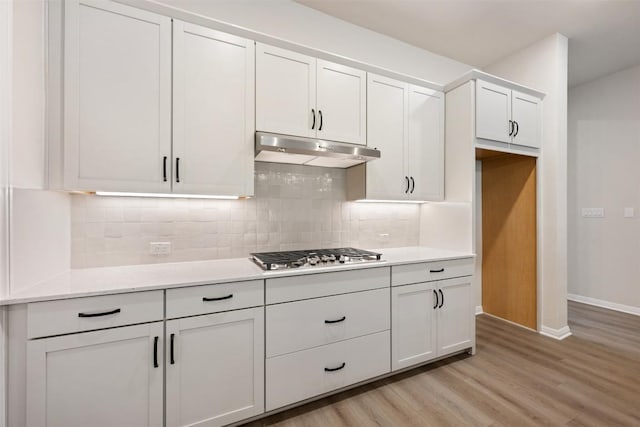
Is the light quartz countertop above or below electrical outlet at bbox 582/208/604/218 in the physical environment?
below

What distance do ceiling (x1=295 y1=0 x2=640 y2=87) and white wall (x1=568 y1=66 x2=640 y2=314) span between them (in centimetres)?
54

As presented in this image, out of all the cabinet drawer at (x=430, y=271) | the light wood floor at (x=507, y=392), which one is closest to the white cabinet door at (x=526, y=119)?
the cabinet drawer at (x=430, y=271)

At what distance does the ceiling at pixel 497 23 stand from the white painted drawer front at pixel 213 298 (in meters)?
2.43

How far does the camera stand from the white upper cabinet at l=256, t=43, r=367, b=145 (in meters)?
2.01

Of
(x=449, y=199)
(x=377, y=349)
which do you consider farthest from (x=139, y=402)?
(x=449, y=199)

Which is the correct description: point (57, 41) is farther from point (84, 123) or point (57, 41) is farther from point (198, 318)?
point (198, 318)

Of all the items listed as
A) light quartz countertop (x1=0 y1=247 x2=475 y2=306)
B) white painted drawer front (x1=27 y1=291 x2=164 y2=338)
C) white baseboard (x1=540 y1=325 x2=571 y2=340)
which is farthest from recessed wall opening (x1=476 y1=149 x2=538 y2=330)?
white painted drawer front (x1=27 y1=291 x2=164 y2=338)

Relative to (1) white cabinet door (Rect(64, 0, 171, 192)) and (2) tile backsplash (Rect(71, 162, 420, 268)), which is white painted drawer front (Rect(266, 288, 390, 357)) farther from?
(1) white cabinet door (Rect(64, 0, 171, 192))

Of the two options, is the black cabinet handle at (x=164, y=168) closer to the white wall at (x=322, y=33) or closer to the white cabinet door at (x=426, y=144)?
the white wall at (x=322, y=33)

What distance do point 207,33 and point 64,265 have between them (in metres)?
1.66

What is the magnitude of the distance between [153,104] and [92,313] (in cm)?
117

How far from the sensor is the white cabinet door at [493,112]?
2584mm

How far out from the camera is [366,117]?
2404mm

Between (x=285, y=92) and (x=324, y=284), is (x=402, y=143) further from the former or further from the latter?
(x=324, y=284)
